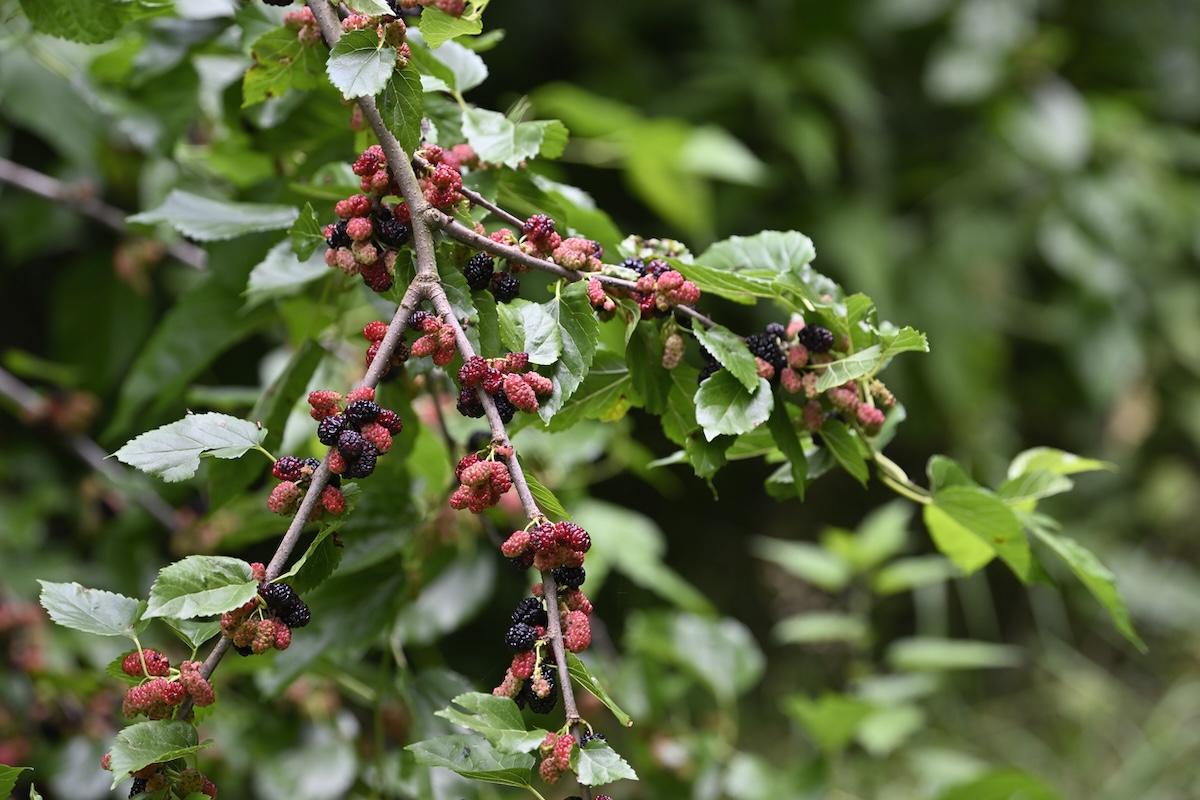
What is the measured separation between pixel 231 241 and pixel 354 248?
31cm

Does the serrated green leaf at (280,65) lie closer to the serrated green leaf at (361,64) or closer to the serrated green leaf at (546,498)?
the serrated green leaf at (361,64)

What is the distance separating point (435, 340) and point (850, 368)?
0.61ft

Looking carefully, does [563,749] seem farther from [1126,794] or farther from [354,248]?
[1126,794]

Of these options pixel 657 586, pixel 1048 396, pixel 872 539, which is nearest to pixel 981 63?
A: pixel 1048 396

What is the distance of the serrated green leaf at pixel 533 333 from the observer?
1.36 feet

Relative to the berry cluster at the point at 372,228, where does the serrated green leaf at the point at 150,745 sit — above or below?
below

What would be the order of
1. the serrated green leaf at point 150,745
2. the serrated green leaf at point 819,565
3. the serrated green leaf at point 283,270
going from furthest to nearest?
the serrated green leaf at point 819,565 < the serrated green leaf at point 283,270 < the serrated green leaf at point 150,745

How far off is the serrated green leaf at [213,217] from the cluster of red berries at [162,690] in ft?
0.90

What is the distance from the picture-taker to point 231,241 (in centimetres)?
71

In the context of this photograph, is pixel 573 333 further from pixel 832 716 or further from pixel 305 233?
pixel 832 716

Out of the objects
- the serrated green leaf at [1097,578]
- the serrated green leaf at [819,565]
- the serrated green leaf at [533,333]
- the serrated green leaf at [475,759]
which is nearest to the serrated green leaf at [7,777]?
the serrated green leaf at [475,759]

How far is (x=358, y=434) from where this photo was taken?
1.24 ft

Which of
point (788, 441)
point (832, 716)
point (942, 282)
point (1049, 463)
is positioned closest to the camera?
point (788, 441)

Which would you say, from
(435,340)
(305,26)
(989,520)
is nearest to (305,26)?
(305,26)
